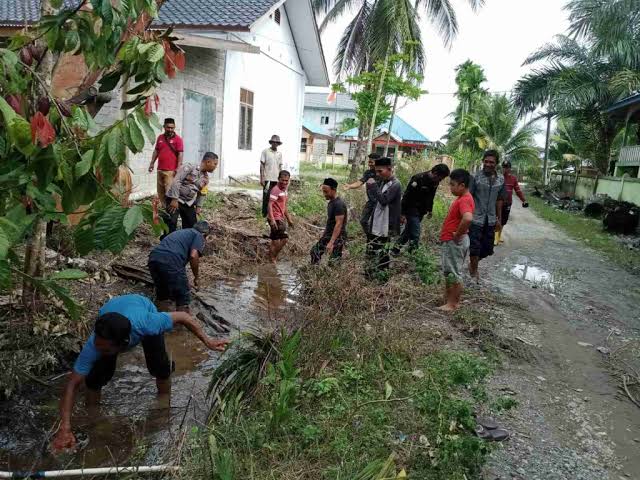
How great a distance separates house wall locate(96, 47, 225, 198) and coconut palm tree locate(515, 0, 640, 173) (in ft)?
44.2

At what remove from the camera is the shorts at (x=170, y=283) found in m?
4.55

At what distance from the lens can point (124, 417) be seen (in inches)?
137

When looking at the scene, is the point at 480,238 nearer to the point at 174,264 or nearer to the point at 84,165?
the point at 174,264

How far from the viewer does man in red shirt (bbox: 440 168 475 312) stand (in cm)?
530

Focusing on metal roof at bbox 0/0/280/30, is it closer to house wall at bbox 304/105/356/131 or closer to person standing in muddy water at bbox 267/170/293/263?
person standing in muddy water at bbox 267/170/293/263

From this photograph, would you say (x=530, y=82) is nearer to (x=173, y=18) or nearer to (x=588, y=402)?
(x=173, y=18)

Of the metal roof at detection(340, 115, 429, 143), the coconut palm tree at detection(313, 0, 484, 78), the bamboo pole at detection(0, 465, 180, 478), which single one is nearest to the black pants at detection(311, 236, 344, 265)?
the bamboo pole at detection(0, 465, 180, 478)

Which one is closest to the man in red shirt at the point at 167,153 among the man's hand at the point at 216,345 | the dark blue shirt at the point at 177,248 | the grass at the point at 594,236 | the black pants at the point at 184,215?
the black pants at the point at 184,215

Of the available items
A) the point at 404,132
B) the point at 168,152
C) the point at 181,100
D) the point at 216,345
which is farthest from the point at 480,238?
the point at 404,132

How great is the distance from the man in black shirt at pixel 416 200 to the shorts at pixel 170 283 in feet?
10.3

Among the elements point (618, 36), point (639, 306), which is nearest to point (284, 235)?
point (639, 306)

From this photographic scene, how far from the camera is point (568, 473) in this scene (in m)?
3.02

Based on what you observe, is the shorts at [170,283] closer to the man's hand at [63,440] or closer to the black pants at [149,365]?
the black pants at [149,365]

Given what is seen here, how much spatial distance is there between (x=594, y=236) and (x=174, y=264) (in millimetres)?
12133
